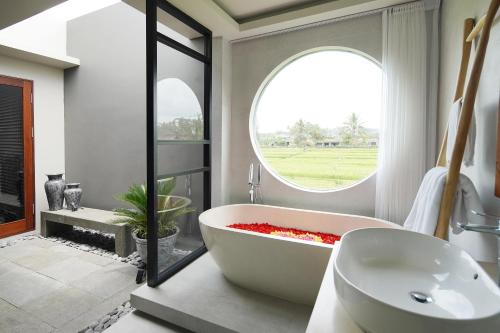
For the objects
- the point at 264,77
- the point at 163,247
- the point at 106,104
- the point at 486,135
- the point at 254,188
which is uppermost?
the point at 264,77

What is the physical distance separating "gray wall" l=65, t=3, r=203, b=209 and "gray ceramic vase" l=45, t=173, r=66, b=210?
0.41 metres

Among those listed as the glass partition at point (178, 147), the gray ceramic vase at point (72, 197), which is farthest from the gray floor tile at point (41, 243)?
the glass partition at point (178, 147)

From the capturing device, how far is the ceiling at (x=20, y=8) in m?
2.31

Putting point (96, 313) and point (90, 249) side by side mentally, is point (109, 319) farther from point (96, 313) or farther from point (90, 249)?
point (90, 249)

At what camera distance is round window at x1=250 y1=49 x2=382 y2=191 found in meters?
3.04

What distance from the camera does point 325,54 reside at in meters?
2.99

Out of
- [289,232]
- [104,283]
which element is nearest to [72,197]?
[104,283]

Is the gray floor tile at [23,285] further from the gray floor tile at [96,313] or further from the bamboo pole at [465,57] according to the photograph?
the bamboo pole at [465,57]

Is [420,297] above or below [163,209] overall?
above

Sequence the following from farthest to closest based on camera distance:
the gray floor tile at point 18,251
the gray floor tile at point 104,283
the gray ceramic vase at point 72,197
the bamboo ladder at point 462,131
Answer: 1. the gray ceramic vase at point 72,197
2. the gray floor tile at point 18,251
3. the gray floor tile at point 104,283
4. the bamboo ladder at point 462,131

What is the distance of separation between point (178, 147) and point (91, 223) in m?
1.67

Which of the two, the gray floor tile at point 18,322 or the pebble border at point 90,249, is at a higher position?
the pebble border at point 90,249

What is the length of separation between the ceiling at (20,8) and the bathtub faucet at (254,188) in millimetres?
2465

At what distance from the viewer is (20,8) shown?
2.44 metres
